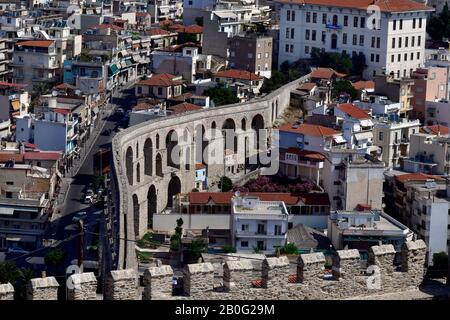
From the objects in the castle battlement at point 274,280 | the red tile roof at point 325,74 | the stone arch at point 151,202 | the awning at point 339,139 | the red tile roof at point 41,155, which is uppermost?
the castle battlement at point 274,280

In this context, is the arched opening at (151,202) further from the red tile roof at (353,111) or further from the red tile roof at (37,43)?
the red tile roof at (37,43)

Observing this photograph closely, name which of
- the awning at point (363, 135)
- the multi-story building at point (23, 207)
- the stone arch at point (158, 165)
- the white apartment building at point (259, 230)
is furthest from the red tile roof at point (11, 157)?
the awning at point (363, 135)

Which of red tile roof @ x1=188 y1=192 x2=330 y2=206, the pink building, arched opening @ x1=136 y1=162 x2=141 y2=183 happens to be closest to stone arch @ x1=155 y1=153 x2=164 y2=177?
arched opening @ x1=136 y1=162 x2=141 y2=183

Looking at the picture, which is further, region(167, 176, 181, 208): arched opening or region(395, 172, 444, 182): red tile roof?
region(167, 176, 181, 208): arched opening

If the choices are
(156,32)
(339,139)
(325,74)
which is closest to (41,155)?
(339,139)

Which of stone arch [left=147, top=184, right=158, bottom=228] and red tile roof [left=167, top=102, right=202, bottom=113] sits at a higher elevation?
red tile roof [left=167, top=102, right=202, bottom=113]

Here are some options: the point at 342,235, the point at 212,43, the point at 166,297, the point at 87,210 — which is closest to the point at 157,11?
the point at 212,43

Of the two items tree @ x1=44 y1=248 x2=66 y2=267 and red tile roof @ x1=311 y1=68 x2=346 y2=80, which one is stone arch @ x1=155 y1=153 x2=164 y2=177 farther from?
red tile roof @ x1=311 y1=68 x2=346 y2=80
